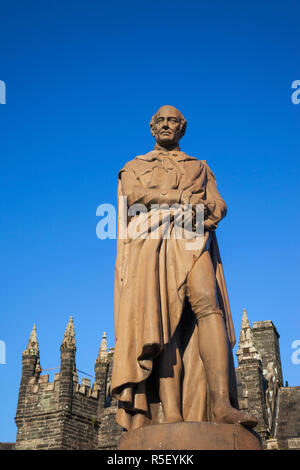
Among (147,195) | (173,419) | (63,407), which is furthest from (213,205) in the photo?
(63,407)

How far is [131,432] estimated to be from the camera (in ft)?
16.9

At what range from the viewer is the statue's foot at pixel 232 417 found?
4.94 meters

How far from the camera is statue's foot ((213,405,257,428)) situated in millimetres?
4941

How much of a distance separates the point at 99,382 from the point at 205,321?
35984mm

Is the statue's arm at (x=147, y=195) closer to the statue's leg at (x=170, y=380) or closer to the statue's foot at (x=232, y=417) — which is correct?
the statue's leg at (x=170, y=380)

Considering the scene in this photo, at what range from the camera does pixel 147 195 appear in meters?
6.09

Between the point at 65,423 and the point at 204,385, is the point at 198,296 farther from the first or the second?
the point at 65,423

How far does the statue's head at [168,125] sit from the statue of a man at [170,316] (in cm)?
39

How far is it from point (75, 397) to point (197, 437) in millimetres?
34676

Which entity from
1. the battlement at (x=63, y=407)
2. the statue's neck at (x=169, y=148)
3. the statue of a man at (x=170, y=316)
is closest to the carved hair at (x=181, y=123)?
the statue's neck at (x=169, y=148)

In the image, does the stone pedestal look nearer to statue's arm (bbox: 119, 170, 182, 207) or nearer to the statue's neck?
statue's arm (bbox: 119, 170, 182, 207)

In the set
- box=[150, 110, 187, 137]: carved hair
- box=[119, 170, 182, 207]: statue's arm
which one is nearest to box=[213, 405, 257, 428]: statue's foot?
box=[119, 170, 182, 207]: statue's arm

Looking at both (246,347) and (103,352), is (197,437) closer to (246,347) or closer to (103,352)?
(246,347)
